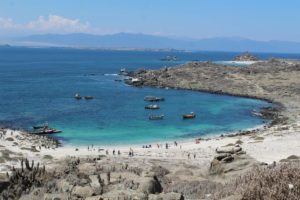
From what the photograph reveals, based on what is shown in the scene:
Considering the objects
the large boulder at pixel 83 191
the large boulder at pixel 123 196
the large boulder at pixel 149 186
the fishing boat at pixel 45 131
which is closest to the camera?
the large boulder at pixel 123 196

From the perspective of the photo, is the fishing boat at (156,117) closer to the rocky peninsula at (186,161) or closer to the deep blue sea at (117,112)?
the deep blue sea at (117,112)

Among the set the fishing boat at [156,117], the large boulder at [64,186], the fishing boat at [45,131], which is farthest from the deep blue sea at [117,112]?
the large boulder at [64,186]

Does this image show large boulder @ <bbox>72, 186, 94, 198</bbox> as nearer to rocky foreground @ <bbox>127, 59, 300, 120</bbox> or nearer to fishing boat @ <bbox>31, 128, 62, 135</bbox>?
fishing boat @ <bbox>31, 128, 62, 135</bbox>

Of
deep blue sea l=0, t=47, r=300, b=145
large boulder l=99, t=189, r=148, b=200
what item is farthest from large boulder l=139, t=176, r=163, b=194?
deep blue sea l=0, t=47, r=300, b=145

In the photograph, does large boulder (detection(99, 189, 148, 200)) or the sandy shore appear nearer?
large boulder (detection(99, 189, 148, 200))

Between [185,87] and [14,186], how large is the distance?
12198cm

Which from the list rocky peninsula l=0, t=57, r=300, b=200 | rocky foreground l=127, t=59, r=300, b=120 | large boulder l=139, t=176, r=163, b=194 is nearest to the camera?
rocky peninsula l=0, t=57, r=300, b=200

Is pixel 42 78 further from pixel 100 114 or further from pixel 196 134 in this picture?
pixel 196 134

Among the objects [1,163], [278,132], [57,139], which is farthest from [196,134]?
[1,163]

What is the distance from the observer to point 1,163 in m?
39.2

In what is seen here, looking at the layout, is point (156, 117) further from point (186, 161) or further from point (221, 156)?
point (221, 156)

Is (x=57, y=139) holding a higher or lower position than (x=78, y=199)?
lower

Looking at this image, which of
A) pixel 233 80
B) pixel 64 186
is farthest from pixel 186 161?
pixel 233 80

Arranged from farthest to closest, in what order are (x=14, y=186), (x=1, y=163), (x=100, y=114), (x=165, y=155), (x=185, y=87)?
(x=185, y=87) → (x=100, y=114) → (x=165, y=155) → (x=1, y=163) → (x=14, y=186)
